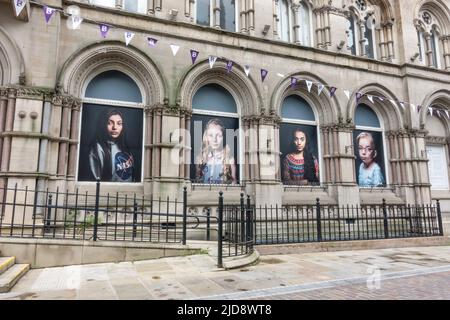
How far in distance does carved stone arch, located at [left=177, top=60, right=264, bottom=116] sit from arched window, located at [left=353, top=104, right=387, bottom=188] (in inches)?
222

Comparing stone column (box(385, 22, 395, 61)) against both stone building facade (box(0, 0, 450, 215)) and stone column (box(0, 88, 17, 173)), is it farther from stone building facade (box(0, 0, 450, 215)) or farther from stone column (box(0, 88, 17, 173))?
stone column (box(0, 88, 17, 173))

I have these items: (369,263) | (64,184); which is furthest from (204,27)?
(369,263)

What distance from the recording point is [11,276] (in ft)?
19.4

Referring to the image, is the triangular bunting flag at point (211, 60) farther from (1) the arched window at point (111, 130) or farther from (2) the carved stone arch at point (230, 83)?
(1) the arched window at point (111, 130)

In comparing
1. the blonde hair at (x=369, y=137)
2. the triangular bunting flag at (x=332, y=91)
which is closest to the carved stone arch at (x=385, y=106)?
the blonde hair at (x=369, y=137)

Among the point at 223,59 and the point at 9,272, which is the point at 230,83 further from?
the point at 9,272

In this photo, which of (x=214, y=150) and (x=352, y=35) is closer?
(x=214, y=150)

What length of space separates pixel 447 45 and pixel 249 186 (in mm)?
14499

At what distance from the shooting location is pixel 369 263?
8.39 metres

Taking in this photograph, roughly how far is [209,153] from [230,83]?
304 centimetres

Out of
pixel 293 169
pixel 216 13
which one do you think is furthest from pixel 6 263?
pixel 216 13

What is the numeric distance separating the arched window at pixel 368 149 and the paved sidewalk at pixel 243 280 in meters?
6.88

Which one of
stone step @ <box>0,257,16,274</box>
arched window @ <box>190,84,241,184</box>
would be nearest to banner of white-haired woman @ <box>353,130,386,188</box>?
arched window @ <box>190,84,241,184</box>

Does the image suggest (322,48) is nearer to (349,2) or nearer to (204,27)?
(349,2)
